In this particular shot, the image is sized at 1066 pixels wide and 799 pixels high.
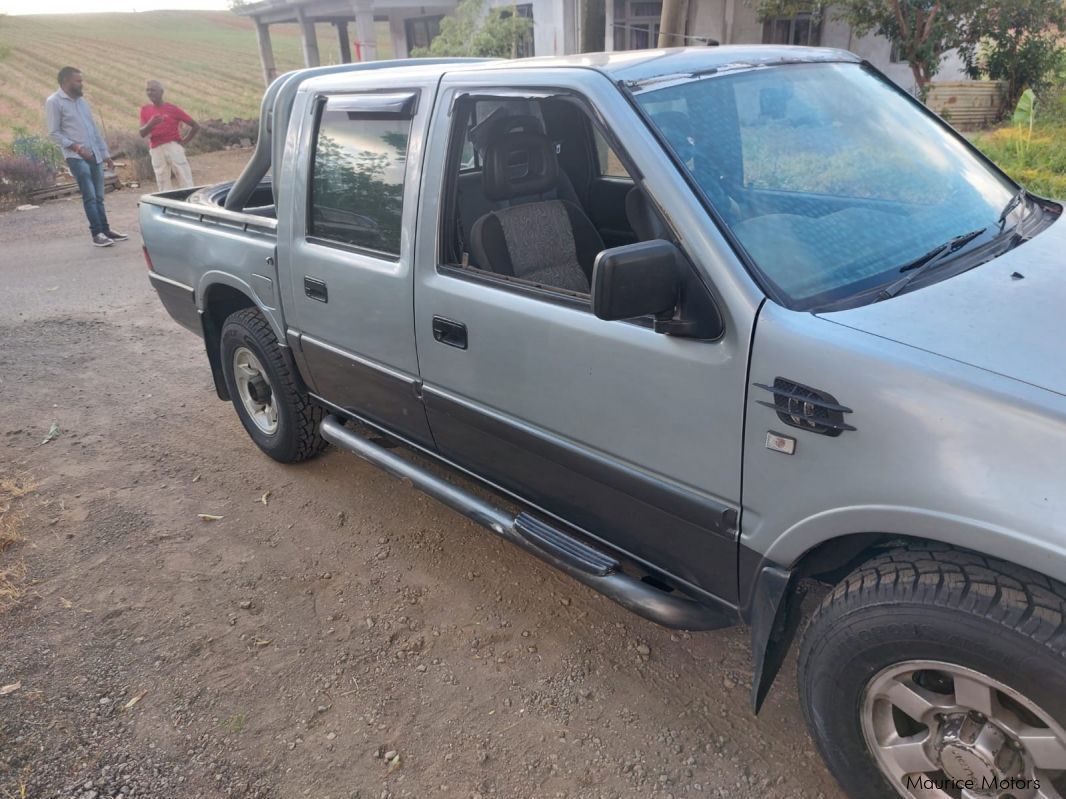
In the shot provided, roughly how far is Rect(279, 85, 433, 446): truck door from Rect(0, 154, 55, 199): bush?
12495 millimetres

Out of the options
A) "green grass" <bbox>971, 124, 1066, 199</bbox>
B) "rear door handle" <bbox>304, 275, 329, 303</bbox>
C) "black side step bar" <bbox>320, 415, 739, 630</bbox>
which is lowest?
"black side step bar" <bbox>320, 415, 739, 630</bbox>

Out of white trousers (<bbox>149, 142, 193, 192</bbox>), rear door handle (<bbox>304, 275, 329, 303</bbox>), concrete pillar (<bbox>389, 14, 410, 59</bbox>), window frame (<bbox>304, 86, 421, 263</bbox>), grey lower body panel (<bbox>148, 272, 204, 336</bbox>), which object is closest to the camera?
Answer: window frame (<bbox>304, 86, 421, 263</bbox>)

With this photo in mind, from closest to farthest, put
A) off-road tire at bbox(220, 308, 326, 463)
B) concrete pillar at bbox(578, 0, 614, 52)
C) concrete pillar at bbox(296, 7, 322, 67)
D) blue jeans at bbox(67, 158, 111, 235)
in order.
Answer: off-road tire at bbox(220, 308, 326, 463) → concrete pillar at bbox(578, 0, 614, 52) → blue jeans at bbox(67, 158, 111, 235) → concrete pillar at bbox(296, 7, 322, 67)

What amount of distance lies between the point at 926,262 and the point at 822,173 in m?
0.46

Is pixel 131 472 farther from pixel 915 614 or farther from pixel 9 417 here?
pixel 915 614

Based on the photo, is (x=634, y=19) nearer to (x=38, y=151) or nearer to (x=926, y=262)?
(x=38, y=151)

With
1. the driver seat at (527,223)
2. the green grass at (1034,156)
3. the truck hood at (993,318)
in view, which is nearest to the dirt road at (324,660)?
the driver seat at (527,223)

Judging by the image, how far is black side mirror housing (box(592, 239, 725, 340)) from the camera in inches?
77.9

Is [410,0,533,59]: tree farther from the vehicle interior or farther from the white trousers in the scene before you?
the vehicle interior

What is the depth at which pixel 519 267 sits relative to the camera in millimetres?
2994

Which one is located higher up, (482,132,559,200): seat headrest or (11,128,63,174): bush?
(482,132,559,200): seat headrest

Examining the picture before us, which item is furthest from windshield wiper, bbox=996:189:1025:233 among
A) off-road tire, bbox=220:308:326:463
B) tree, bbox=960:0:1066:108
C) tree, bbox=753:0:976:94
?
tree, bbox=960:0:1066:108

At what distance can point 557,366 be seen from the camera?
251cm

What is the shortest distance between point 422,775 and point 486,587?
0.94 m
